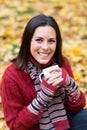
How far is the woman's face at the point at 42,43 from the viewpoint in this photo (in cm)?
336

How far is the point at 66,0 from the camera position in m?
8.52

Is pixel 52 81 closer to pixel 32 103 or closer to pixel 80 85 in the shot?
pixel 32 103

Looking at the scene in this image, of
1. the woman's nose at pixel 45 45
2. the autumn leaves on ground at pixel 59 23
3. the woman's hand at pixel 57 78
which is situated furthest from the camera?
the autumn leaves on ground at pixel 59 23

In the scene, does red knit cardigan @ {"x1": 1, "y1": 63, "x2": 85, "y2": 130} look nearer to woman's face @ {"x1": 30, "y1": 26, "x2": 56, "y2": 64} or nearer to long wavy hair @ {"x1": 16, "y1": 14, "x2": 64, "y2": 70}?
long wavy hair @ {"x1": 16, "y1": 14, "x2": 64, "y2": 70}

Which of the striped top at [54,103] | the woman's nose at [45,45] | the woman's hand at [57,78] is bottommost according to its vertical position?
the striped top at [54,103]

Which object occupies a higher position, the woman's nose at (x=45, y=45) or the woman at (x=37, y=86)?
the woman's nose at (x=45, y=45)

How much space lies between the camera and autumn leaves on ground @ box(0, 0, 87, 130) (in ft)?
17.3

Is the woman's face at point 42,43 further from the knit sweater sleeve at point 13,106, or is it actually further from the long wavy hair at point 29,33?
the knit sweater sleeve at point 13,106

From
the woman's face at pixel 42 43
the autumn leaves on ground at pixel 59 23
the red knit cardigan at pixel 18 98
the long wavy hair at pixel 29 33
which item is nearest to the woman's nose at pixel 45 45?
the woman's face at pixel 42 43

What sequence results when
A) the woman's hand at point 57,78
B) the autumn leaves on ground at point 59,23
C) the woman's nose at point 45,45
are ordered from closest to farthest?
the woman's hand at point 57,78 < the woman's nose at point 45,45 < the autumn leaves on ground at point 59,23

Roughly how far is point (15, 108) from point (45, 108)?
237 mm

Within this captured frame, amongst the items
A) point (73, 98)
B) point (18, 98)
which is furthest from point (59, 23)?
point (18, 98)

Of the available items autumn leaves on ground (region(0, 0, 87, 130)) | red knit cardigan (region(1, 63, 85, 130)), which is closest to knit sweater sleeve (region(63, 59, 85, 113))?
red knit cardigan (region(1, 63, 85, 130))

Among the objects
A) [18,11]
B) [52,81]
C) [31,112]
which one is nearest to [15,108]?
[31,112]
